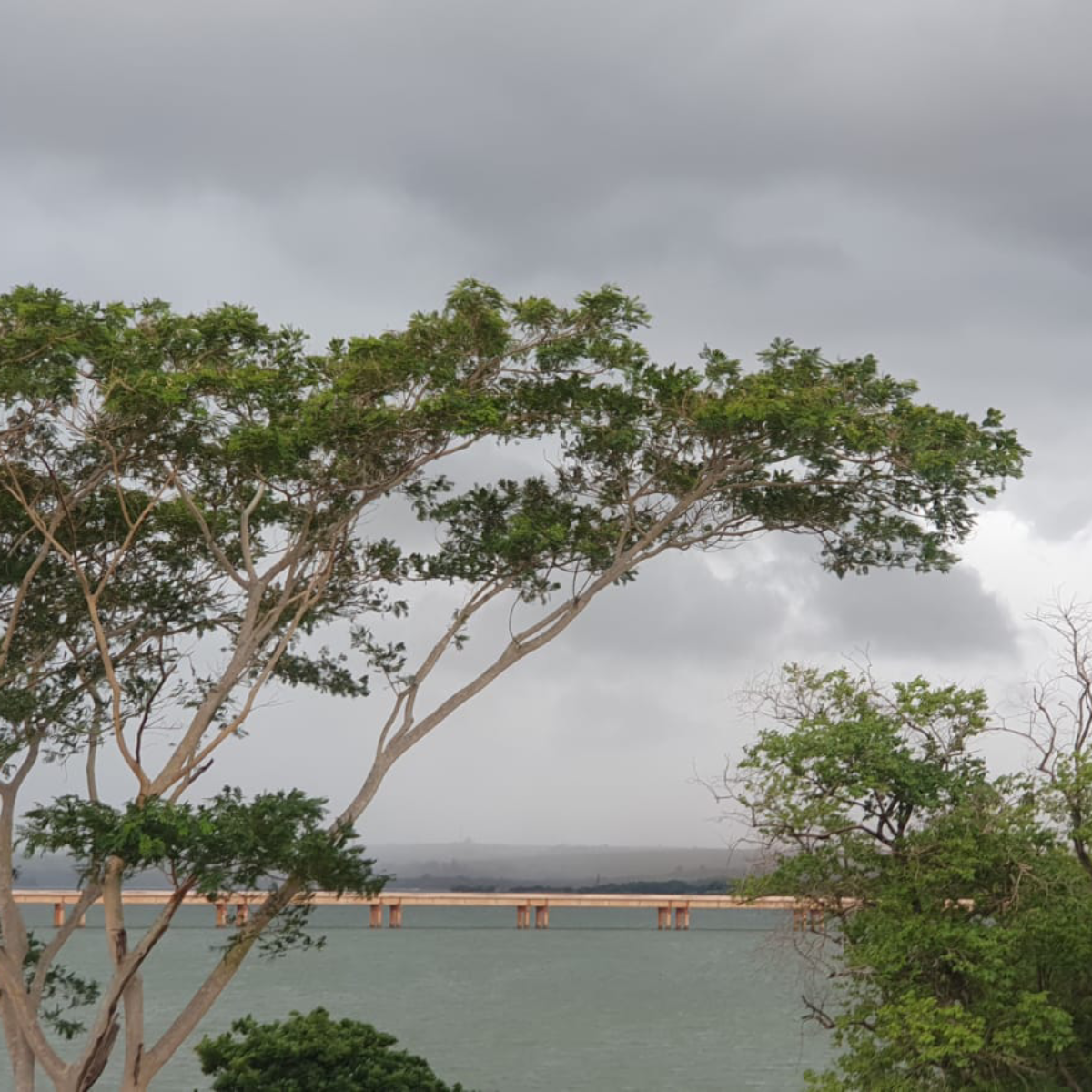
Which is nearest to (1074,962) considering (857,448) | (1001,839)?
(1001,839)

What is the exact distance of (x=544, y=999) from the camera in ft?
154

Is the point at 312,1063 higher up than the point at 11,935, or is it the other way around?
the point at 11,935

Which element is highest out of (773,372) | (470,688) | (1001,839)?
(773,372)

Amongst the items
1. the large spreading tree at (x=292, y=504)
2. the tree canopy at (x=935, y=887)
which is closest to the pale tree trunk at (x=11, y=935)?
the large spreading tree at (x=292, y=504)

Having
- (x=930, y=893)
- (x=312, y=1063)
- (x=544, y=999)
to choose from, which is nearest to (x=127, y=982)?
(x=312, y=1063)

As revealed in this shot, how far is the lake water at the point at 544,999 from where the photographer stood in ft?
94.7

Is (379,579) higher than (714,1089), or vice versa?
(379,579)

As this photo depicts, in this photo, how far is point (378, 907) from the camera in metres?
77.9

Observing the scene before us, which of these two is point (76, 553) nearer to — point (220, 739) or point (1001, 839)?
point (220, 739)

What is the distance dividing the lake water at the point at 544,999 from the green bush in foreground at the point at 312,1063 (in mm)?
3243

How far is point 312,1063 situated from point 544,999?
103 ft

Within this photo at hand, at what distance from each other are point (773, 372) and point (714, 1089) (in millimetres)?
15682

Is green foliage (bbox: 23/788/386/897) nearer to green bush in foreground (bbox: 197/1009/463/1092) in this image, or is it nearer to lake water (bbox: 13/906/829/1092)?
lake water (bbox: 13/906/829/1092)

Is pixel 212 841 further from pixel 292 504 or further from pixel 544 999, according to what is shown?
pixel 544 999
